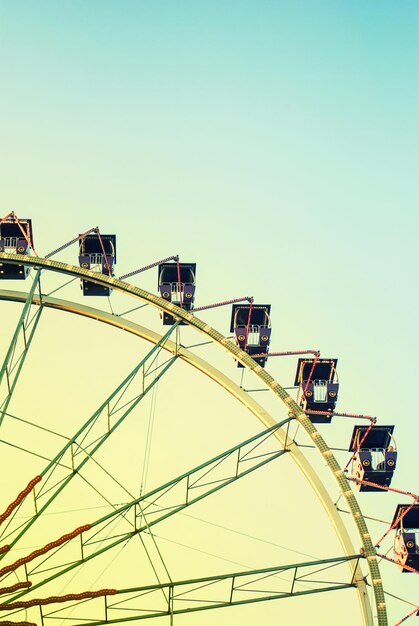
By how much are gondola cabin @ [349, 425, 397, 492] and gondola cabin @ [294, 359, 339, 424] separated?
1289mm

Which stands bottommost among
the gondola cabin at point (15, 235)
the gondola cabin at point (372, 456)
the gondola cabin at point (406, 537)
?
the gondola cabin at point (406, 537)

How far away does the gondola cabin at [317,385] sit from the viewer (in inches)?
1203

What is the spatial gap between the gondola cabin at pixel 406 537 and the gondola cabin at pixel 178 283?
10.2 meters

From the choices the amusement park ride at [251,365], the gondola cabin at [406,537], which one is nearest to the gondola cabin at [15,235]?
the amusement park ride at [251,365]

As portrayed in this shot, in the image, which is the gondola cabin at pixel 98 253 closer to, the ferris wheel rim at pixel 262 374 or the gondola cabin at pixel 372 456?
the ferris wheel rim at pixel 262 374

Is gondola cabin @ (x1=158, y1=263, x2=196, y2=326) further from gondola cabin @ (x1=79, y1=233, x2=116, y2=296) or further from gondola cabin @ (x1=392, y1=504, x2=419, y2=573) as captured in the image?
gondola cabin @ (x1=392, y1=504, x2=419, y2=573)

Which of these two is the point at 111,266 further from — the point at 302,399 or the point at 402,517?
the point at 402,517

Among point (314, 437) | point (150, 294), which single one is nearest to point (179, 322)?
point (150, 294)

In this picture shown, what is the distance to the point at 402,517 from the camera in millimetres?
29250

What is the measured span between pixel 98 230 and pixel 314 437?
1135 cm

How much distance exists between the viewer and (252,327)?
31609 millimetres

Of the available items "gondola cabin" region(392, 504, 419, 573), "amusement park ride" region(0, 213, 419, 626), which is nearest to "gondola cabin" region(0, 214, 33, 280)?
"amusement park ride" region(0, 213, 419, 626)

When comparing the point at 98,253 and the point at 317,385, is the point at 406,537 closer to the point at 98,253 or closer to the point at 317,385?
the point at 317,385

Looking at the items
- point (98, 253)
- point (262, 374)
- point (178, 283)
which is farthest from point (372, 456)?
point (98, 253)
